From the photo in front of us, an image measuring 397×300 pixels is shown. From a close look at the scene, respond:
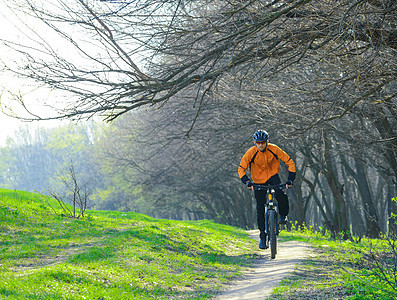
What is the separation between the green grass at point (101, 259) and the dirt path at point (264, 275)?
1.16ft

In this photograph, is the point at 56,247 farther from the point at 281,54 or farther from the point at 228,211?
the point at 228,211

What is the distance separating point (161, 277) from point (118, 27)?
15.4 ft

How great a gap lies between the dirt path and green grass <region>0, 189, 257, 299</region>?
352 millimetres

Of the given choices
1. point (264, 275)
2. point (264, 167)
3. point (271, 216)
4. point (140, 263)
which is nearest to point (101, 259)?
point (140, 263)

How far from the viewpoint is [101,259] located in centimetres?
995

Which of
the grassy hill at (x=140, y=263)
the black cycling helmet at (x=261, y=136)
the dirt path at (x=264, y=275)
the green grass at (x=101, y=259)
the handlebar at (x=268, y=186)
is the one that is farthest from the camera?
the handlebar at (x=268, y=186)

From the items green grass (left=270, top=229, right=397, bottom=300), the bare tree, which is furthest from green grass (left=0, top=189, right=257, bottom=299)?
green grass (left=270, top=229, right=397, bottom=300)

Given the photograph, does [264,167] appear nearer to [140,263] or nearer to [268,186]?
[268,186]

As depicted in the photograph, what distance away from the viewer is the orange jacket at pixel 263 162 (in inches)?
392

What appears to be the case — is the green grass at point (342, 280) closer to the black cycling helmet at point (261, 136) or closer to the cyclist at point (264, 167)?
the cyclist at point (264, 167)

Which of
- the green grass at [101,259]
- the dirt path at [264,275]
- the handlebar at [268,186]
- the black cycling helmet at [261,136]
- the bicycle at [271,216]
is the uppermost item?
the black cycling helmet at [261,136]

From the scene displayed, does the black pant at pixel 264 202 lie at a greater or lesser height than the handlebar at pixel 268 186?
lesser

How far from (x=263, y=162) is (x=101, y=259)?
3.78 metres

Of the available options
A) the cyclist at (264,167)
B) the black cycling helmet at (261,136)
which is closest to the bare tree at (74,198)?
the cyclist at (264,167)
